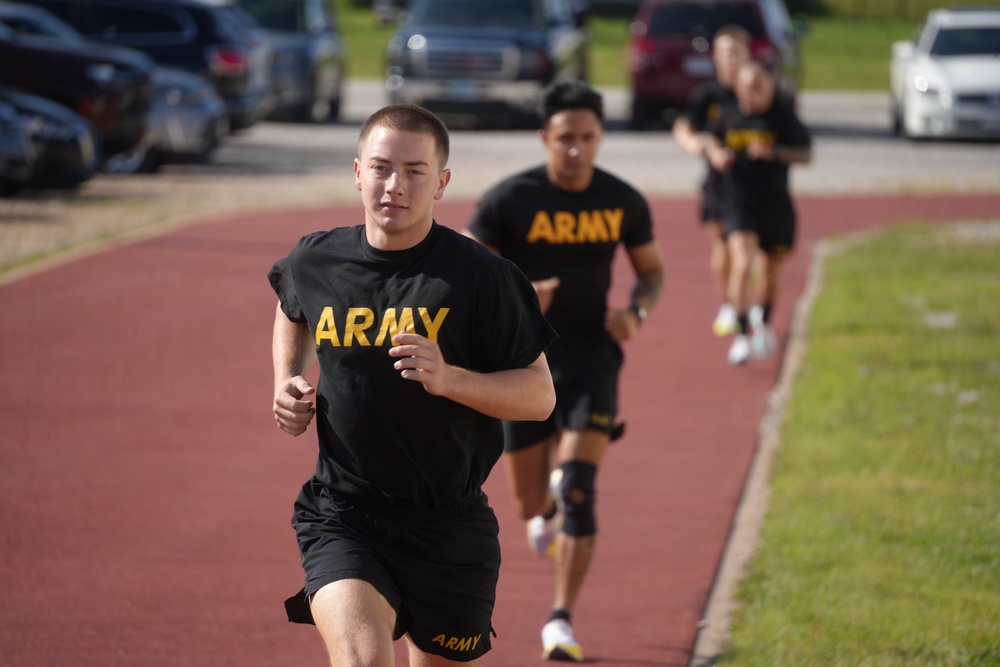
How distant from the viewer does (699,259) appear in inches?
616

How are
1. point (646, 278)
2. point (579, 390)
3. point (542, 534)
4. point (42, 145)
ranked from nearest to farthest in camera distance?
point (579, 390)
point (646, 278)
point (542, 534)
point (42, 145)

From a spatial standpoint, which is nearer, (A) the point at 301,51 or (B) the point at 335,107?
(A) the point at 301,51

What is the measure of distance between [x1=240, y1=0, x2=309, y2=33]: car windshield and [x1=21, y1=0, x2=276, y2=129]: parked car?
238 centimetres

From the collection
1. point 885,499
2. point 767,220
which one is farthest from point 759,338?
point 885,499

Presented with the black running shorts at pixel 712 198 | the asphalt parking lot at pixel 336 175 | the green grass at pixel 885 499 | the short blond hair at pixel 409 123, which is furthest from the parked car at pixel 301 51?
the short blond hair at pixel 409 123

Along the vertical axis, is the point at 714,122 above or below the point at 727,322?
above

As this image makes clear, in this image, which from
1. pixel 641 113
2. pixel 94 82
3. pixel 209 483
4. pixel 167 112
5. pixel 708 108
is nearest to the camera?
pixel 209 483

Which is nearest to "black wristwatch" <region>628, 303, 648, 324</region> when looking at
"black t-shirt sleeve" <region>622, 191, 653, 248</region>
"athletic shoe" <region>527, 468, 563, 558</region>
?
"black t-shirt sleeve" <region>622, 191, 653, 248</region>

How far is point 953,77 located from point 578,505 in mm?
18958

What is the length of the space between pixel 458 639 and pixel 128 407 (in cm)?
586

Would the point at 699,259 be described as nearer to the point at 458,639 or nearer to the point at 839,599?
the point at 839,599

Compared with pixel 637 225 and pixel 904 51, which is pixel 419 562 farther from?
pixel 904 51

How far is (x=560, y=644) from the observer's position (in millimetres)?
5766

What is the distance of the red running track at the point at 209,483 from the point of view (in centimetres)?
612
